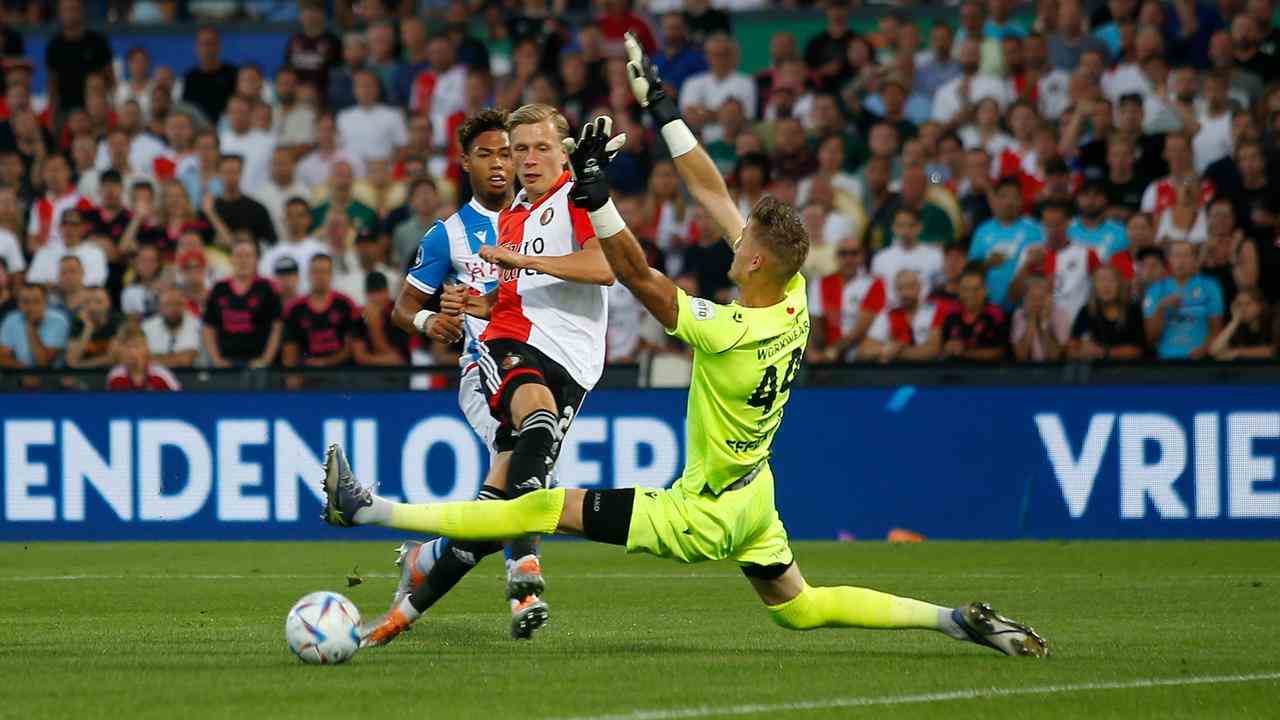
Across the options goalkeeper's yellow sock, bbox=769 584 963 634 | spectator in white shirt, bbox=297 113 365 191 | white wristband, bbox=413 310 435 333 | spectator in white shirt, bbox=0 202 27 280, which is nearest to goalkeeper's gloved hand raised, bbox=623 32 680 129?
white wristband, bbox=413 310 435 333

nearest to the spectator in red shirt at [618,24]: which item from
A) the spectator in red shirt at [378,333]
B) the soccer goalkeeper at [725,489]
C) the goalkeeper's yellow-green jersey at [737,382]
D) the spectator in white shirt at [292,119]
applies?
the spectator in white shirt at [292,119]

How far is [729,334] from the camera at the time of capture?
748 cm

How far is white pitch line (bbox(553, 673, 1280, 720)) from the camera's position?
6.25 m

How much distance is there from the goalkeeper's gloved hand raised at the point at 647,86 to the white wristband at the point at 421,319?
1776 mm

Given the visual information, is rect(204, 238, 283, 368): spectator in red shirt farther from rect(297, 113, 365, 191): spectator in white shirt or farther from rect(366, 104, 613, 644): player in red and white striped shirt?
rect(366, 104, 613, 644): player in red and white striped shirt

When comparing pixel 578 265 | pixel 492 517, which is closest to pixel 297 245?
pixel 578 265

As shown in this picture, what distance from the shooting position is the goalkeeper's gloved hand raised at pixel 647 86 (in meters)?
8.07

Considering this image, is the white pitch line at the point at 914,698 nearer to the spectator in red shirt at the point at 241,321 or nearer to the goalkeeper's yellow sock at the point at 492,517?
the goalkeeper's yellow sock at the point at 492,517

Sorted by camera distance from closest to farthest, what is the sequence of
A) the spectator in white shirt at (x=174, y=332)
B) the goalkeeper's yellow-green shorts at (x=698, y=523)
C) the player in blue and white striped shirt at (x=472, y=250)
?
the goalkeeper's yellow-green shorts at (x=698, y=523)
the player in blue and white striped shirt at (x=472, y=250)
the spectator in white shirt at (x=174, y=332)

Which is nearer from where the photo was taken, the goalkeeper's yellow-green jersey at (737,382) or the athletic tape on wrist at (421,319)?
the goalkeeper's yellow-green jersey at (737,382)

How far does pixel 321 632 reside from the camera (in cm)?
756

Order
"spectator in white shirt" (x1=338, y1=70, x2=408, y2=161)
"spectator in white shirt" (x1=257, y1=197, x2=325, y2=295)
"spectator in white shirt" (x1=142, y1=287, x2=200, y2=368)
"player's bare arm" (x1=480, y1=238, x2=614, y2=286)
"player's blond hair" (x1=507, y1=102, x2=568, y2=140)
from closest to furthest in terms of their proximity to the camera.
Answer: "player's bare arm" (x1=480, y1=238, x2=614, y2=286), "player's blond hair" (x1=507, y1=102, x2=568, y2=140), "spectator in white shirt" (x1=142, y1=287, x2=200, y2=368), "spectator in white shirt" (x1=257, y1=197, x2=325, y2=295), "spectator in white shirt" (x1=338, y1=70, x2=408, y2=161)

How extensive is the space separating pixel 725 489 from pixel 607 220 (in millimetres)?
1191

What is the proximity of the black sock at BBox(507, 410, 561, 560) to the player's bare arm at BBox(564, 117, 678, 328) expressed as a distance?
137 cm
